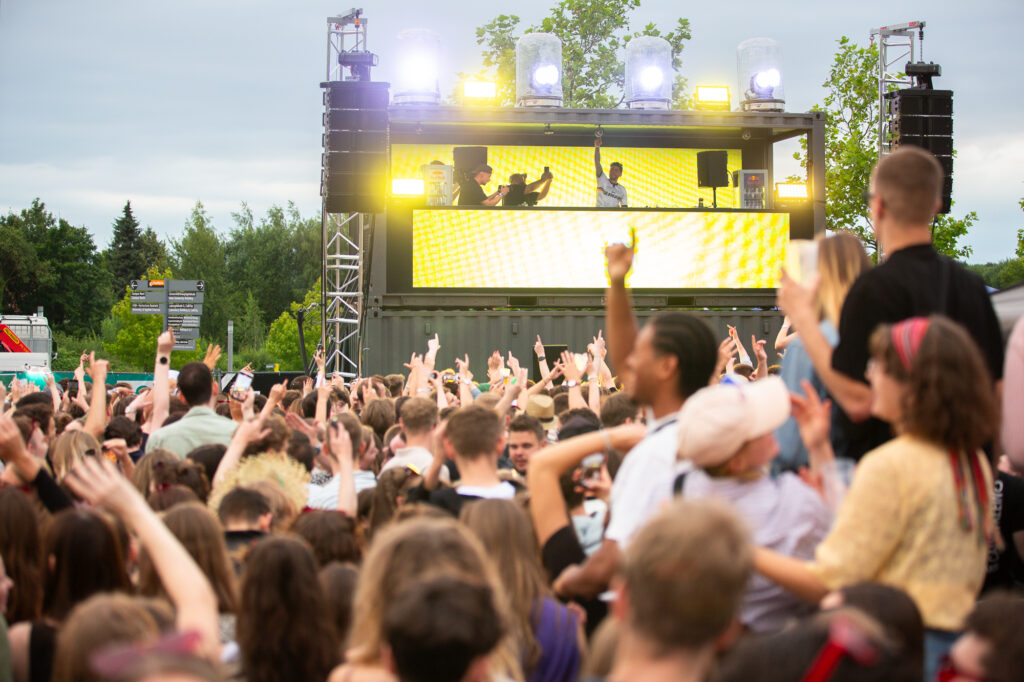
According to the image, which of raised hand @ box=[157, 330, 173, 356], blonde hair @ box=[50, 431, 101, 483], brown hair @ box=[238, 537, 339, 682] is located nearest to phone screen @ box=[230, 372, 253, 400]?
raised hand @ box=[157, 330, 173, 356]

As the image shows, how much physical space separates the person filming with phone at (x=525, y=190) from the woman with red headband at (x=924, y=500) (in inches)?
623

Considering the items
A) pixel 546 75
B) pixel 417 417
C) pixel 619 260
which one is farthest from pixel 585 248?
pixel 619 260

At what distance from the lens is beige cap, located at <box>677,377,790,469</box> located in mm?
2799

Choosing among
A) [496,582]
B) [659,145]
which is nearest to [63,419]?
[496,582]

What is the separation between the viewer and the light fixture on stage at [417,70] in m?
18.1

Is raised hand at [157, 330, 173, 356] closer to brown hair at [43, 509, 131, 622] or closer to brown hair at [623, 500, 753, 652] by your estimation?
brown hair at [43, 509, 131, 622]

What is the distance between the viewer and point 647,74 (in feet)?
63.9

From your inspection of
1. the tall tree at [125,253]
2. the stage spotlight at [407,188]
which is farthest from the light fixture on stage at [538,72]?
the tall tree at [125,253]

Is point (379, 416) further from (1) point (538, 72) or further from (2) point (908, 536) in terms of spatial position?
(1) point (538, 72)

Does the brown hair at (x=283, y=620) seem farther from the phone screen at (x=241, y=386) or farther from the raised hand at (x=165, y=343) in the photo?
Result: the phone screen at (x=241, y=386)

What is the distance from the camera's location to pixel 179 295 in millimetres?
24109

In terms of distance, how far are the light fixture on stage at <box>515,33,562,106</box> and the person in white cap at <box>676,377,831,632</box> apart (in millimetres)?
16149

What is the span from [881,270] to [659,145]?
62.2 ft

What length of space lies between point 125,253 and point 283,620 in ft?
285
